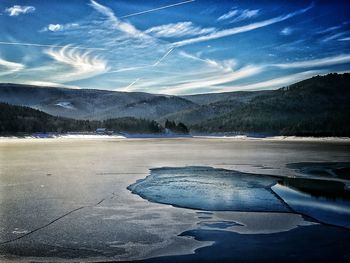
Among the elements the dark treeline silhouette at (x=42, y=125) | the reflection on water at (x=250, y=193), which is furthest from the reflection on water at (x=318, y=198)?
the dark treeline silhouette at (x=42, y=125)

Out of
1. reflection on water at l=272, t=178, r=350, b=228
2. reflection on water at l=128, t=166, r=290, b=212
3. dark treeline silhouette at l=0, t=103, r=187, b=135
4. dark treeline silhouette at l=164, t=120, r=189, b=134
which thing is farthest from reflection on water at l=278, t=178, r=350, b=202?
dark treeline silhouette at l=164, t=120, r=189, b=134

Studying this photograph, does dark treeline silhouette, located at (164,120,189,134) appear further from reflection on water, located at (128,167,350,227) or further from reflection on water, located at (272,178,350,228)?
reflection on water, located at (272,178,350,228)

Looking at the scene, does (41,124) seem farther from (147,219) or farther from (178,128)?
(147,219)

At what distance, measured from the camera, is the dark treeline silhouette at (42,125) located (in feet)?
420

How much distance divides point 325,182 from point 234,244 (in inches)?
418

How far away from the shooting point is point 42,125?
13950 centimetres

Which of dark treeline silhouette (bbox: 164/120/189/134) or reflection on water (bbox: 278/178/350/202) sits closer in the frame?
reflection on water (bbox: 278/178/350/202)

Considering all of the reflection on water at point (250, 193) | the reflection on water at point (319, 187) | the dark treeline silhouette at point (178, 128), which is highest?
the dark treeline silhouette at point (178, 128)

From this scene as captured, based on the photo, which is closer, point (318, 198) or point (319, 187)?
point (318, 198)

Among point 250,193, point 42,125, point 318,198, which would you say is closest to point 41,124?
point 42,125

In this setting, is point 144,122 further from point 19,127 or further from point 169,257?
point 169,257

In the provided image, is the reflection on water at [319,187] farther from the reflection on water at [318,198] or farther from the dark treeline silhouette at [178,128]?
the dark treeline silhouette at [178,128]

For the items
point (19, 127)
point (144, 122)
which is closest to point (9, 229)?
point (19, 127)

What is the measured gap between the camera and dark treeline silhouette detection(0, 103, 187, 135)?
5044 inches
